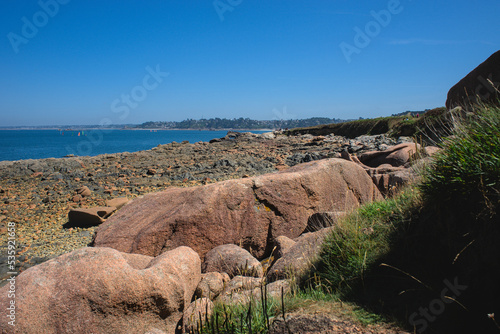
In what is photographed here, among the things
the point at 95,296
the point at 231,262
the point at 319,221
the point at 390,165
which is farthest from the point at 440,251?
the point at 390,165

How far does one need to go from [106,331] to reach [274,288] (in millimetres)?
1964

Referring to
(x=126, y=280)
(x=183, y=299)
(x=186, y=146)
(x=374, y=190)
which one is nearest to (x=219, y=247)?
(x=183, y=299)

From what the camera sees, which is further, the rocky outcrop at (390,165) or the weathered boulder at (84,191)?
the weathered boulder at (84,191)

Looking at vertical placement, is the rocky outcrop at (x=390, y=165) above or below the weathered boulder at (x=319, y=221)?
above

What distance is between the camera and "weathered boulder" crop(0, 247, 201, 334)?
131 inches

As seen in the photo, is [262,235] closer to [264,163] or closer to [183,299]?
[183,299]

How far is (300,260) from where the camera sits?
4773 mm

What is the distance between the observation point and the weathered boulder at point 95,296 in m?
3.34

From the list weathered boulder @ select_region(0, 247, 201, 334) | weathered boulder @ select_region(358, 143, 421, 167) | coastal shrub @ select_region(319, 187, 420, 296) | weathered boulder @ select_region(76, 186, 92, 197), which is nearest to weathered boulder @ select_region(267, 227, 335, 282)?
coastal shrub @ select_region(319, 187, 420, 296)

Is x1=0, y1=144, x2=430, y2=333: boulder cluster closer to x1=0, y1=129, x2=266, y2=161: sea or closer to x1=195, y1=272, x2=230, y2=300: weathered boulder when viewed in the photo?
x1=195, y1=272, x2=230, y2=300: weathered boulder

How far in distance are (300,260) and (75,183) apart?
541 inches

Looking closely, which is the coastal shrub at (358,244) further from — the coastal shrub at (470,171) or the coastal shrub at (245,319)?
the coastal shrub at (245,319)

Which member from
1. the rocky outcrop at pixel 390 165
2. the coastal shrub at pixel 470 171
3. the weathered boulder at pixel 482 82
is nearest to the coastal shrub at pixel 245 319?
the coastal shrub at pixel 470 171

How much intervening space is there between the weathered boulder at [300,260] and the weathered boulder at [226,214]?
36.0 inches
